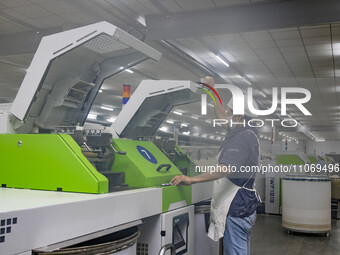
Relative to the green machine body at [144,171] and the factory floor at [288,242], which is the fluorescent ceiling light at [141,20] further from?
the green machine body at [144,171]

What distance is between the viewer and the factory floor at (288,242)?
474cm

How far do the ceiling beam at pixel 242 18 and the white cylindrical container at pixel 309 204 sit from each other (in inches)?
94.2

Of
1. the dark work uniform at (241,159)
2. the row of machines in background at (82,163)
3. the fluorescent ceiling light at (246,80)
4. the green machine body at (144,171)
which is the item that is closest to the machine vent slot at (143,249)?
the row of machines in background at (82,163)

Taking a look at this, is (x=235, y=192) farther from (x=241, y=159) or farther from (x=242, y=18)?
(x=242, y=18)

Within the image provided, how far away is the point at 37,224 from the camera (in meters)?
1.28

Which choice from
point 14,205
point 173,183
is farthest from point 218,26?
point 14,205

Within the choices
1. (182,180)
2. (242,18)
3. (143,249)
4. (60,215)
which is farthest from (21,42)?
(60,215)

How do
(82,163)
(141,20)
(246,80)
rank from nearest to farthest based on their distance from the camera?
(82,163), (141,20), (246,80)

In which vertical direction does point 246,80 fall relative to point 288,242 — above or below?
above

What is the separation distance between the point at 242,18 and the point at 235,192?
384 cm

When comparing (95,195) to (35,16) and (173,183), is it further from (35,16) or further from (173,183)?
(35,16)

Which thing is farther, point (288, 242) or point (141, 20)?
point (141, 20)

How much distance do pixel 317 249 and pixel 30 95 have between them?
4.39 meters

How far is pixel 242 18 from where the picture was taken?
552cm
